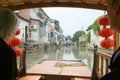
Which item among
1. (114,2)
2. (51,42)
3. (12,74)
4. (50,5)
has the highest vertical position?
(50,5)

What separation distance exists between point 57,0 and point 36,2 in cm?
45

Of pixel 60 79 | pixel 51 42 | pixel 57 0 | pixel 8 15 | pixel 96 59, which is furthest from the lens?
pixel 51 42

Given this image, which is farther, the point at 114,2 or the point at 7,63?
the point at 7,63

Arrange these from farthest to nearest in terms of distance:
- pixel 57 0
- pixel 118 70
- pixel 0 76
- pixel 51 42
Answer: pixel 51 42 < pixel 57 0 < pixel 0 76 < pixel 118 70

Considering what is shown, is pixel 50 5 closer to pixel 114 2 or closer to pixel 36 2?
pixel 36 2

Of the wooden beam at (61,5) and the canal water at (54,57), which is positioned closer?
the wooden beam at (61,5)

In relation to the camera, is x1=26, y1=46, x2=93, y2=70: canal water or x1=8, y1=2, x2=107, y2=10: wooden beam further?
x1=26, y1=46, x2=93, y2=70: canal water

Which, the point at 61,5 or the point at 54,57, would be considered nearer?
the point at 61,5

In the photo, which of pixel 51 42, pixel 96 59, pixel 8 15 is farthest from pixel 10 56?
pixel 51 42

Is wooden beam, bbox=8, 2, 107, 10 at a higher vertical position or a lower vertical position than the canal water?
higher

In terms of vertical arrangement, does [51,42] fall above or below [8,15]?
below

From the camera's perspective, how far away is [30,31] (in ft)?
94.3

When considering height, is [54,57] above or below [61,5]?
below

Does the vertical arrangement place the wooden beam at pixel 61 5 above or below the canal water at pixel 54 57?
above
